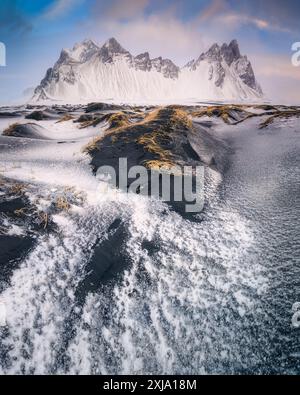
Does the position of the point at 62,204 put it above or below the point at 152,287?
above

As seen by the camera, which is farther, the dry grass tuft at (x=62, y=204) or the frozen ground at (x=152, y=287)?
the dry grass tuft at (x=62, y=204)

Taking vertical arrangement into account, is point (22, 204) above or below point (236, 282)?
above

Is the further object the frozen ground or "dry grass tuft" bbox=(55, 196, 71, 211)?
Result: "dry grass tuft" bbox=(55, 196, 71, 211)

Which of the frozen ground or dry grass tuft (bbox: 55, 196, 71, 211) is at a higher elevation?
dry grass tuft (bbox: 55, 196, 71, 211)

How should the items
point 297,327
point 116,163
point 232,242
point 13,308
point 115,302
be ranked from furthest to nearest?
point 116,163 → point 232,242 → point 115,302 → point 13,308 → point 297,327

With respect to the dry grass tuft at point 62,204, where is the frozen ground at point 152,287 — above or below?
below

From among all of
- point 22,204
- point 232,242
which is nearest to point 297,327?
point 232,242

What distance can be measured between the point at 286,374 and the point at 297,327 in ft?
2.40

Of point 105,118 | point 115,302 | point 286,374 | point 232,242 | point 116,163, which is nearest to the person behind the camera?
point 286,374

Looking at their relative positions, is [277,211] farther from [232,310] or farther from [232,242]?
[232,310]

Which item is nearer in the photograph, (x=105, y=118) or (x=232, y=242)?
(x=232, y=242)

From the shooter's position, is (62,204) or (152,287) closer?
(152,287)

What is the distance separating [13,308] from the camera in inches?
170
